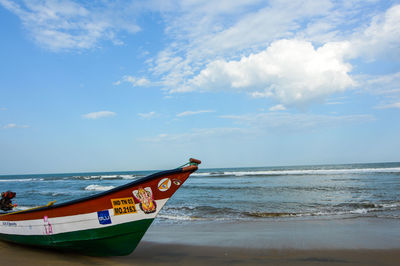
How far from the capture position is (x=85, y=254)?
17.8 ft

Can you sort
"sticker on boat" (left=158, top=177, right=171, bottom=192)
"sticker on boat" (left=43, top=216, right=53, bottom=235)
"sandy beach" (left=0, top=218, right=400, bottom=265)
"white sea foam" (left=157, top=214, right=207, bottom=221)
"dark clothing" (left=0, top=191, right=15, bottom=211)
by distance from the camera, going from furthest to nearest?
1. "white sea foam" (left=157, top=214, right=207, bottom=221)
2. "dark clothing" (left=0, top=191, right=15, bottom=211)
3. "sticker on boat" (left=43, top=216, right=53, bottom=235)
4. "sandy beach" (left=0, top=218, right=400, bottom=265)
5. "sticker on boat" (left=158, top=177, right=171, bottom=192)

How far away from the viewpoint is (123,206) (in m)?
4.94

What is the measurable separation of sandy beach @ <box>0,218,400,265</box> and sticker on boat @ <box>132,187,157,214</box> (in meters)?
0.99

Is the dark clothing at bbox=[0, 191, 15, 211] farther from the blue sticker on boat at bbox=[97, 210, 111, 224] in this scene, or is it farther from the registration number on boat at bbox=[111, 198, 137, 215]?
the registration number on boat at bbox=[111, 198, 137, 215]

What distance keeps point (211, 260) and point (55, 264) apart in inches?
106

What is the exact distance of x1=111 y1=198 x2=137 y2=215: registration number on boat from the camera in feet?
16.1

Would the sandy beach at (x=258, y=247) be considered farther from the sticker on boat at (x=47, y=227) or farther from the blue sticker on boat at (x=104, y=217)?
the blue sticker on boat at (x=104, y=217)

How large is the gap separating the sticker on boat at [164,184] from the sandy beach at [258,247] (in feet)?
4.38

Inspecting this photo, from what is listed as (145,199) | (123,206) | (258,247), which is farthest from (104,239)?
(258,247)

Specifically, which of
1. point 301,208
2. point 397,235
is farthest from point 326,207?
point 397,235

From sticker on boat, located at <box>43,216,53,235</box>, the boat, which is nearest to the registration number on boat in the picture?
the boat

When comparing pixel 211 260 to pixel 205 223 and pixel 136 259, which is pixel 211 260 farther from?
pixel 205 223

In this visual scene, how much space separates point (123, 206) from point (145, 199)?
0.42 meters

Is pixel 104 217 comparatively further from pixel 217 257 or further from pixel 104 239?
pixel 217 257
